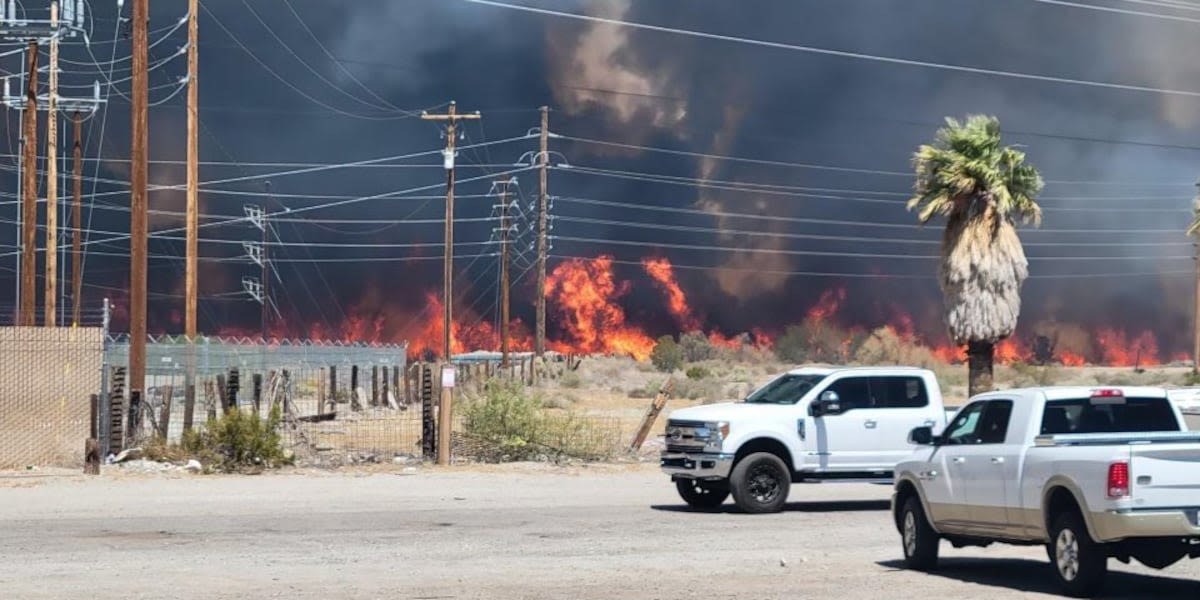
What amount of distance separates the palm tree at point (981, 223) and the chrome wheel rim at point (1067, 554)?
3287cm

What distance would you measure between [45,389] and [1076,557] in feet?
69.3

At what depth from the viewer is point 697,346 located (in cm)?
11312

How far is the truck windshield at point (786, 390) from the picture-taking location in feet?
86.8

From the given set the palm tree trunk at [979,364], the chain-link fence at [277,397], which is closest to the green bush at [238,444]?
the chain-link fence at [277,397]

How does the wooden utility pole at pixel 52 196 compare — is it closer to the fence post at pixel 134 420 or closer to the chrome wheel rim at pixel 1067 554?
the fence post at pixel 134 420

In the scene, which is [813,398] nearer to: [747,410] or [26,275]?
[747,410]

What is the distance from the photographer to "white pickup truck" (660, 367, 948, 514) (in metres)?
25.3

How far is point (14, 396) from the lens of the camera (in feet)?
99.2

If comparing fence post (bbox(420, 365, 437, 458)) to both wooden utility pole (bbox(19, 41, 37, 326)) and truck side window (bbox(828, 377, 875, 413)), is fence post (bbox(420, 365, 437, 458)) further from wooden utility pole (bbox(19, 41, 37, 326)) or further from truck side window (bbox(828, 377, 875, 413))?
wooden utility pole (bbox(19, 41, 37, 326))

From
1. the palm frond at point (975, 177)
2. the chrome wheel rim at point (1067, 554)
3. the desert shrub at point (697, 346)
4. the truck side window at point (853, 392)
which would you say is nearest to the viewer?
the chrome wheel rim at point (1067, 554)

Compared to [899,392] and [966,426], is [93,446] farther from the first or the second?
[966,426]

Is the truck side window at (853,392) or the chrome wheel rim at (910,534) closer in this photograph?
the chrome wheel rim at (910,534)

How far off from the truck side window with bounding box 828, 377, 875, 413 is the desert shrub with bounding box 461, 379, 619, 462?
9.09 meters

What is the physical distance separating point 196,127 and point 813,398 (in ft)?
83.1
